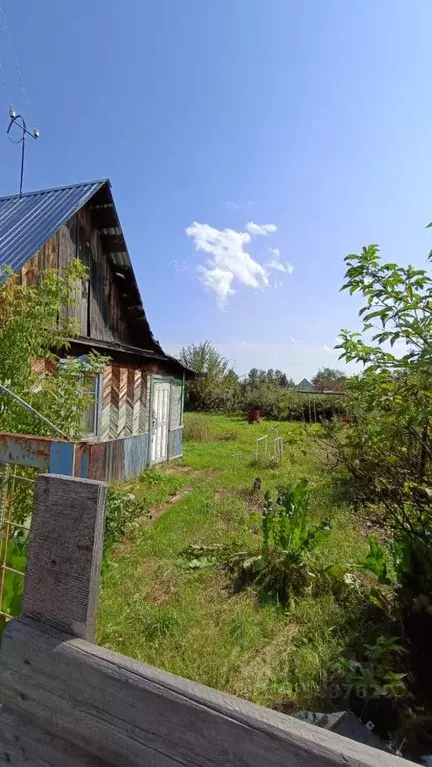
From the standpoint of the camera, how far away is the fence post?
3.55ft

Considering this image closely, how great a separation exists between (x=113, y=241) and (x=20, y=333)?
490 centimetres

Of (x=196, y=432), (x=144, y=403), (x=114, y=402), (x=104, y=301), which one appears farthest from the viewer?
(x=196, y=432)

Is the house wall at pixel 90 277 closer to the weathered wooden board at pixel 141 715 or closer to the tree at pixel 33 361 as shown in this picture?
the tree at pixel 33 361

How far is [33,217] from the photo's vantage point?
6.65 meters

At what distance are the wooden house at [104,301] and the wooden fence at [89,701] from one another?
5.05 m

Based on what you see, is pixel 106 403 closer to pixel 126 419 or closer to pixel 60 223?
pixel 126 419

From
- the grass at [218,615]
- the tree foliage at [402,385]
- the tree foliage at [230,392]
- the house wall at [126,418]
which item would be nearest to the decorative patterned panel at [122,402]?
the house wall at [126,418]

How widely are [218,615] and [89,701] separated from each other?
302 centimetres

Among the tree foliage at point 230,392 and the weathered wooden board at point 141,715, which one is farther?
the tree foliage at point 230,392

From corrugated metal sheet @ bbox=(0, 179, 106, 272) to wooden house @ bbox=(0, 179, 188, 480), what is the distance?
2cm

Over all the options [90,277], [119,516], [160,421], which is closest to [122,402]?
[160,421]

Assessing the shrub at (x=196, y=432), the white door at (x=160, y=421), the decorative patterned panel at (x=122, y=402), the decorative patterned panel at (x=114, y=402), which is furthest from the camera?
the shrub at (x=196, y=432)

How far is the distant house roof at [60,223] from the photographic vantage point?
5.81 meters

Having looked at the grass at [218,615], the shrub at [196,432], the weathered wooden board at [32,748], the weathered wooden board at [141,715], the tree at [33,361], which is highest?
the tree at [33,361]
